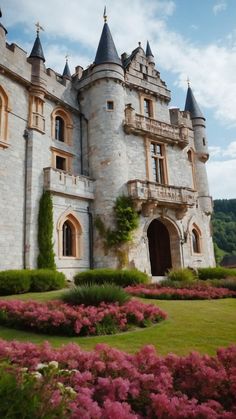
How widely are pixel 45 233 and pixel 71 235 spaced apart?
8.44ft

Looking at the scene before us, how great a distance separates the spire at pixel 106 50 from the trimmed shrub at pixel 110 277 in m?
15.0

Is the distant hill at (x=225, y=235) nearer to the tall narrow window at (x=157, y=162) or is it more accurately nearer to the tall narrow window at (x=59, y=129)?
the tall narrow window at (x=157, y=162)

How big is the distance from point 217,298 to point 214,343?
7.58 m

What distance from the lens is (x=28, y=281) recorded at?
1420cm

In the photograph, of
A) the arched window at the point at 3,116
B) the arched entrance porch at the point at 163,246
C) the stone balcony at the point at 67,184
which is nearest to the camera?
the arched window at the point at 3,116

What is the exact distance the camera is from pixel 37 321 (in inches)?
323

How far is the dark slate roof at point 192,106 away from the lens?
30014 mm

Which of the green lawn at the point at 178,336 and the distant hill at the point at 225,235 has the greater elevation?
the distant hill at the point at 225,235

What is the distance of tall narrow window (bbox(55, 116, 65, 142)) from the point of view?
71.7 feet

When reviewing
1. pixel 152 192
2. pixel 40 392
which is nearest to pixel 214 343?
pixel 40 392

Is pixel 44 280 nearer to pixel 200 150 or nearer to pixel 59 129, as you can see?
pixel 59 129

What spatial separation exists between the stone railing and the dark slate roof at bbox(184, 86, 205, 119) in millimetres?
9807

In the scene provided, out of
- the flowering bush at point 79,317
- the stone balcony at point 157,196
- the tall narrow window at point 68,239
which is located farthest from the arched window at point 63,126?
the flowering bush at point 79,317

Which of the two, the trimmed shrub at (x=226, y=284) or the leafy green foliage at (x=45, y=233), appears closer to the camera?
the trimmed shrub at (x=226, y=284)
